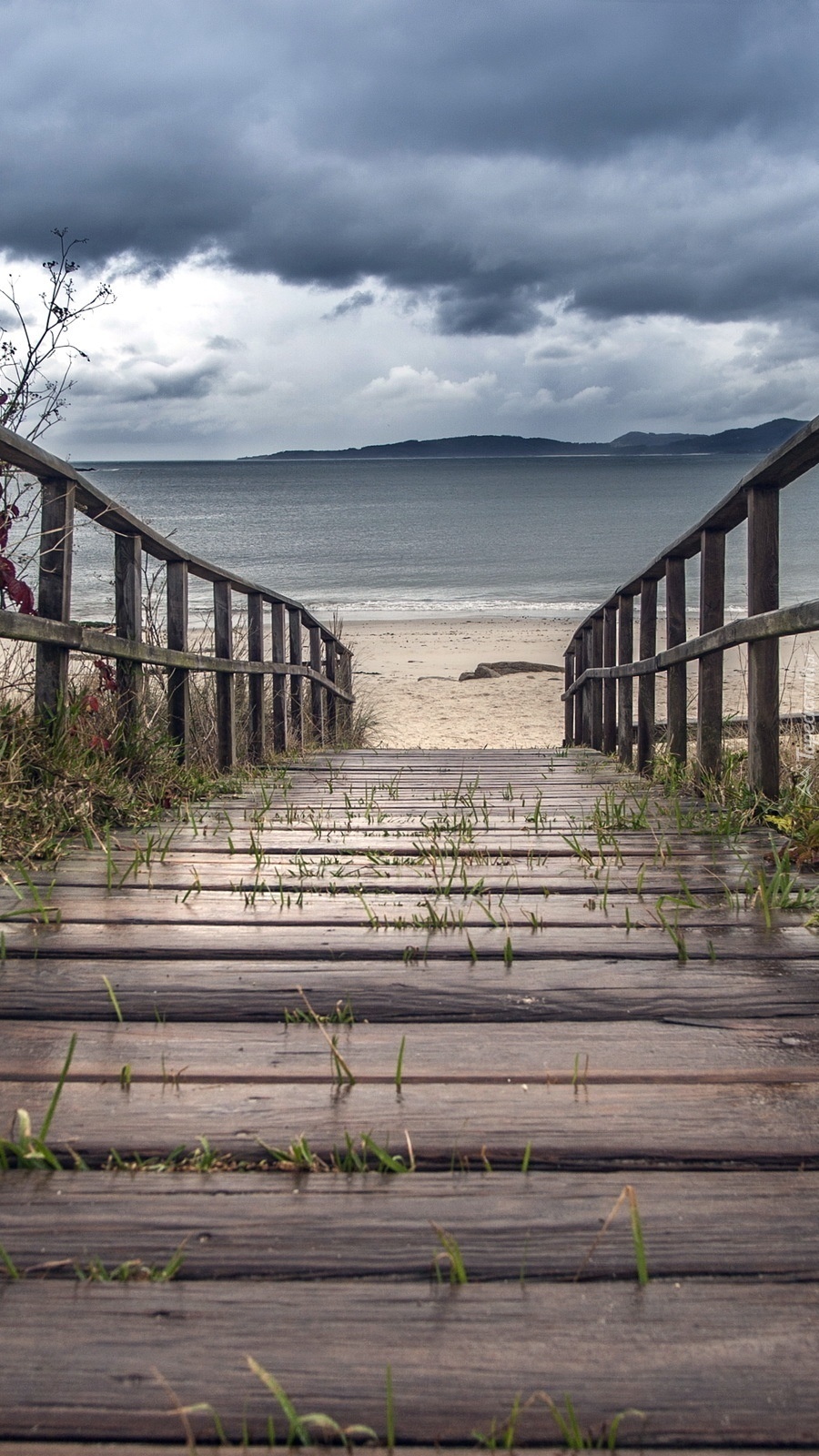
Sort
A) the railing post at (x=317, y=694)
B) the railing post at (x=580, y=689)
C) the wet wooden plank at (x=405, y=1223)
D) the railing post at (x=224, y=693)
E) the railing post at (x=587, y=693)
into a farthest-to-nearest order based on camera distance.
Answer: the railing post at (x=580, y=689) → the railing post at (x=317, y=694) → the railing post at (x=587, y=693) → the railing post at (x=224, y=693) → the wet wooden plank at (x=405, y=1223)

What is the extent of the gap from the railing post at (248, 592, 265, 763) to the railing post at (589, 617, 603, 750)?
3.29 metres

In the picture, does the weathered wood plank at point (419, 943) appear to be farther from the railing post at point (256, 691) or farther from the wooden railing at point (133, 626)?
the railing post at point (256, 691)

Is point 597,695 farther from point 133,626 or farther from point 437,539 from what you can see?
point 437,539

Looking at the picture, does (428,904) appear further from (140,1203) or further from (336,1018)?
(140,1203)

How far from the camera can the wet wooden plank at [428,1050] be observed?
170 cm

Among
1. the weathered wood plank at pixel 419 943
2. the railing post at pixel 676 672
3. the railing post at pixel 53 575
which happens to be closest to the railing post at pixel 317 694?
the railing post at pixel 676 672

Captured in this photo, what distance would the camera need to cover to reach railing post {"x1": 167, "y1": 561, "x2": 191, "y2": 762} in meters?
5.06

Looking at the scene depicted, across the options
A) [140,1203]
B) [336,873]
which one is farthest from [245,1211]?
[336,873]

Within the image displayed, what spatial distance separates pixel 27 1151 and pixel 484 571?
40504 millimetres

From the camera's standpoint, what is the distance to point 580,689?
10.5 m

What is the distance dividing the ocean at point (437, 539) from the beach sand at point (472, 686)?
4.28m

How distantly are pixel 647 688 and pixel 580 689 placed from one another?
4.41m

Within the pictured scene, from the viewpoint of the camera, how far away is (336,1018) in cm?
192

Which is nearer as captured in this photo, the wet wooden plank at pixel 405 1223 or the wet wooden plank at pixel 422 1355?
the wet wooden plank at pixel 422 1355
